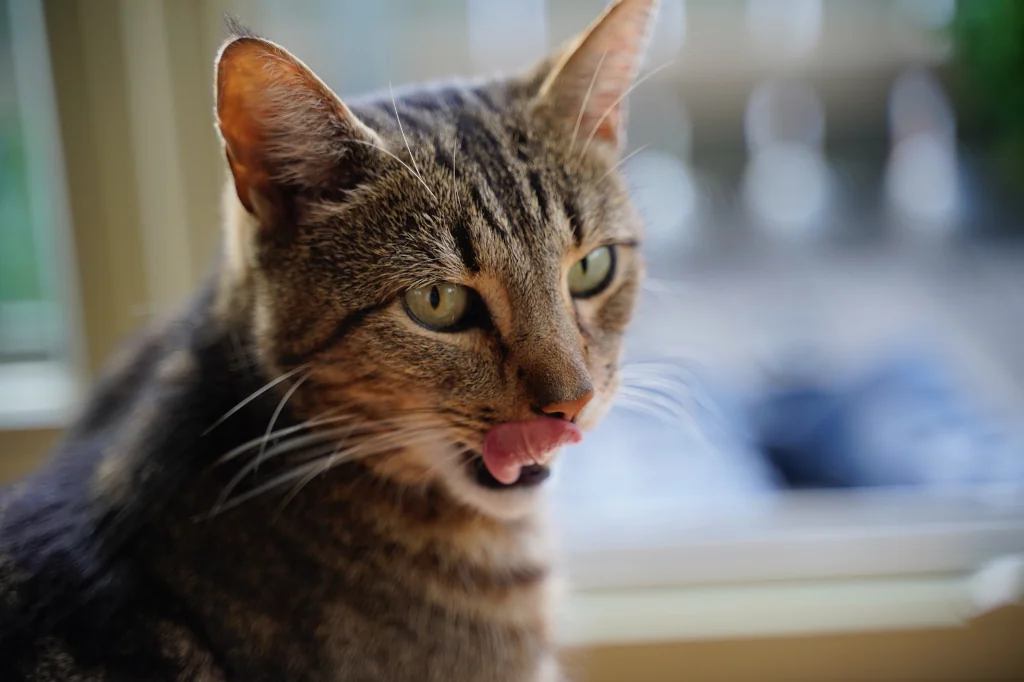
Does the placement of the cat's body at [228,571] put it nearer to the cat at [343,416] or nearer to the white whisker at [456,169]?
the cat at [343,416]

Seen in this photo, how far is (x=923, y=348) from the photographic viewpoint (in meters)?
1.58

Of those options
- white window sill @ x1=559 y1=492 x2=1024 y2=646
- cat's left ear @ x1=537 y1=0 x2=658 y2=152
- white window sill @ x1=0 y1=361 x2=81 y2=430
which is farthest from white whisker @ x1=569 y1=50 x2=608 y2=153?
white window sill @ x1=0 y1=361 x2=81 y2=430

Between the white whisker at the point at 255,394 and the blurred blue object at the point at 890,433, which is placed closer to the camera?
the white whisker at the point at 255,394

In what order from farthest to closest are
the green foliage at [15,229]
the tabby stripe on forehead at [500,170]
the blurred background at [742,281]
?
the green foliage at [15,229], the blurred background at [742,281], the tabby stripe on forehead at [500,170]

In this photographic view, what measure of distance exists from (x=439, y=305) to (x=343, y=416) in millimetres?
147

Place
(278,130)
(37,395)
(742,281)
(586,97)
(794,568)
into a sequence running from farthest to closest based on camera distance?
(742,281)
(37,395)
(794,568)
(586,97)
(278,130)

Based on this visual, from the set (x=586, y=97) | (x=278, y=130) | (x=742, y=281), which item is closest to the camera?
(x=278, y=130)

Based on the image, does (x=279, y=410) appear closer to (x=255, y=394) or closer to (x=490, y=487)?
(x=255, y=394)

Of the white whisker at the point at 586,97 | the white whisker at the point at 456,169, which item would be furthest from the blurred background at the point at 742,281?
the white whisker at the point at 456,169

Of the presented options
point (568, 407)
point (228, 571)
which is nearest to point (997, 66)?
point (568, 407)

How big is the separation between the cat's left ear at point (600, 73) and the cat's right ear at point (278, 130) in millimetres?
226

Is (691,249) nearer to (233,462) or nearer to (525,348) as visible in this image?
(525,348)

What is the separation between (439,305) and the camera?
830 millimetres

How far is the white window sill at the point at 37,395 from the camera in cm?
136
